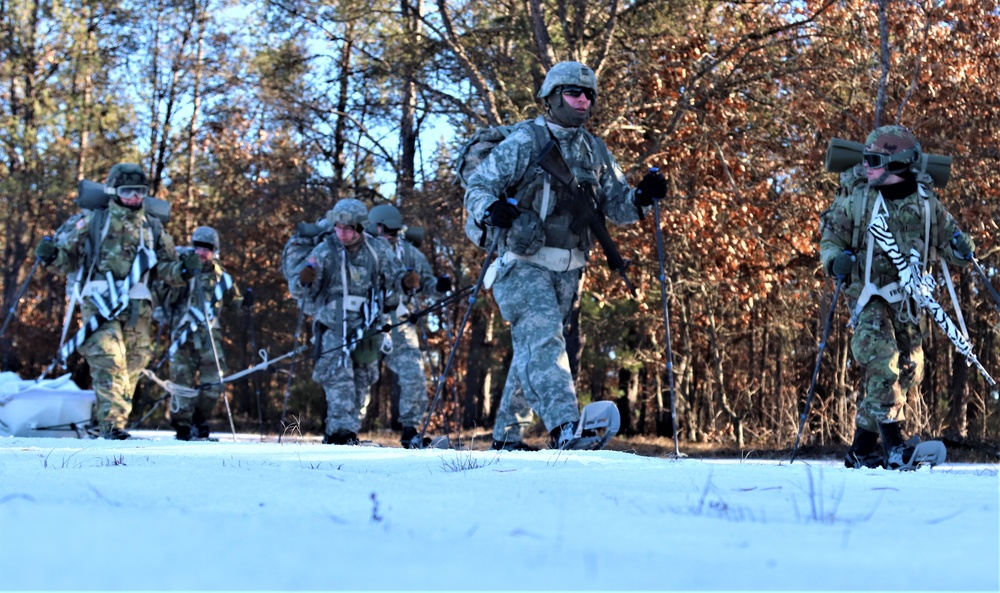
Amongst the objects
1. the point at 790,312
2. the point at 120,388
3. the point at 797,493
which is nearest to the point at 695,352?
the point at 790,312

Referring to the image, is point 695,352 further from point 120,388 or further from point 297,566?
point 297,566

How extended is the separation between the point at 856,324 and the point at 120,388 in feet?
19.9

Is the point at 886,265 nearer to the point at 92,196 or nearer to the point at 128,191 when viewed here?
the point at 128,191

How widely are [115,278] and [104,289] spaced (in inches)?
5.1

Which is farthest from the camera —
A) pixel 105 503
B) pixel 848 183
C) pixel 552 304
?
pixel 848 183

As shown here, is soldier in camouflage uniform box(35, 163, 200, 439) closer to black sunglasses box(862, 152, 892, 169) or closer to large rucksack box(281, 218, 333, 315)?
large rucksack box(281, 218, 333, 315)

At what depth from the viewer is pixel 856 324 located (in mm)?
8773

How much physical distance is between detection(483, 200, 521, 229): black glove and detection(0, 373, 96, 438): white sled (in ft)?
16.9

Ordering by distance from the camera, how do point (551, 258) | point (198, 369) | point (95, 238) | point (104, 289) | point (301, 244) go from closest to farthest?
point (551, 258) < point (104, 289) < point (95, 238) < point (301, 244) < point (198, 369)

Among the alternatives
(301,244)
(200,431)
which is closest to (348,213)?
(301,244)

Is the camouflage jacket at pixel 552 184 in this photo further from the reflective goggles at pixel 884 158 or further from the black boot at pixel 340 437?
the black boot at pixel 340 437

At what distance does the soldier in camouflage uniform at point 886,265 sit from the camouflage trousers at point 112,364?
5.90m

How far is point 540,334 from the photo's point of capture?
27.0 ft

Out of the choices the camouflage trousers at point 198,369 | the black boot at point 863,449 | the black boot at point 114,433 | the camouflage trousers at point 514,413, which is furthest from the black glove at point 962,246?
the camouflage trousers at point 198,369
